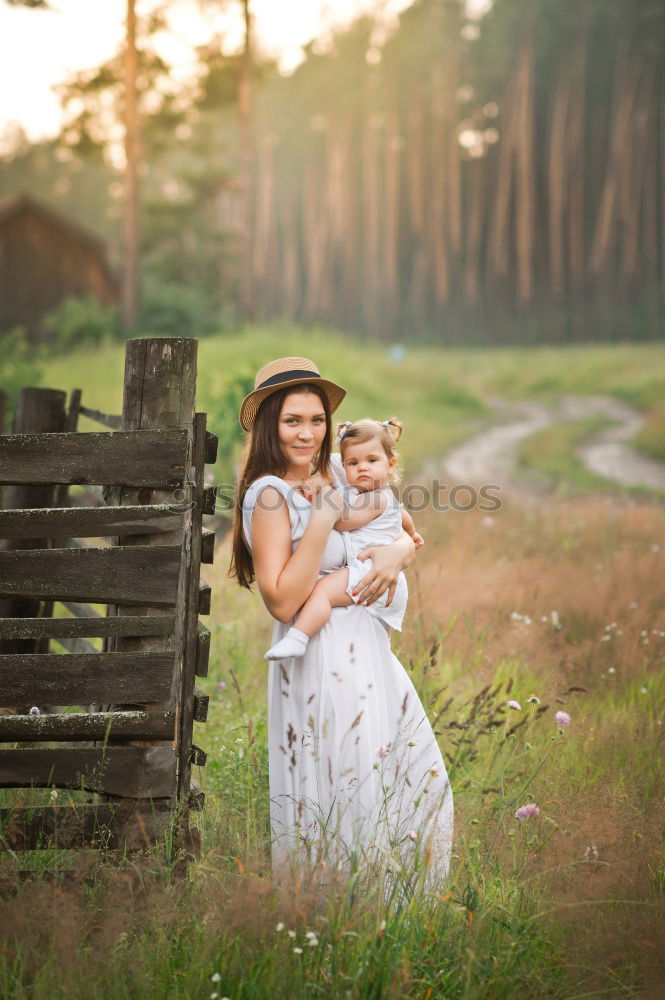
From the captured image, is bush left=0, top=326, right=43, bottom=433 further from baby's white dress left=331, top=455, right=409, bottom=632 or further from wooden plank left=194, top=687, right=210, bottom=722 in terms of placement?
baby's white dress left=331, top=455, right=409, bottom=632

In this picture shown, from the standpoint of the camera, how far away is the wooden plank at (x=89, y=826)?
3070 millimetres

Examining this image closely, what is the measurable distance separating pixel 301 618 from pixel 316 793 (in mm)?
665

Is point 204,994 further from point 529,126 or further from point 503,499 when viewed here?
point 529,126

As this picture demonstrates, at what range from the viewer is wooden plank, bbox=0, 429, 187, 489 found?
3.12 metres

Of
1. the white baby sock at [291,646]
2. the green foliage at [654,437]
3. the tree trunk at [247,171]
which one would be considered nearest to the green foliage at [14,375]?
the white baby sock at [291,646]

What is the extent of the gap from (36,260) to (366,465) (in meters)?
28.7

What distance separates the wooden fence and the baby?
48 centimetres

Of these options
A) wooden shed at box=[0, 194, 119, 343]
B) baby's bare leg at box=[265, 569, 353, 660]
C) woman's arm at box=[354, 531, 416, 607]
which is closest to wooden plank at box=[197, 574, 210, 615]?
baby's bare leg at box=[265, 569, 353, 660]

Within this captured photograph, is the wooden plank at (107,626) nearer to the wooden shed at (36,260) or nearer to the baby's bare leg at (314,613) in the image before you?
the baby's bare leg at (314,613)

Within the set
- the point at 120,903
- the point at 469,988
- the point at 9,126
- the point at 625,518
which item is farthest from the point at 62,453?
the point at 9,126

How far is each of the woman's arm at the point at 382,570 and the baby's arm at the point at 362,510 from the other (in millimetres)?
116

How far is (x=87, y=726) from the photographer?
3.12m

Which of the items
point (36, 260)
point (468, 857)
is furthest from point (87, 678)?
point (36, 260)

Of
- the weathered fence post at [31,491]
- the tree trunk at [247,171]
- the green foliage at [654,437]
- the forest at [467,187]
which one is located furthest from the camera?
the forest at [467,187]
